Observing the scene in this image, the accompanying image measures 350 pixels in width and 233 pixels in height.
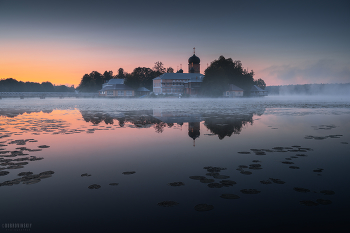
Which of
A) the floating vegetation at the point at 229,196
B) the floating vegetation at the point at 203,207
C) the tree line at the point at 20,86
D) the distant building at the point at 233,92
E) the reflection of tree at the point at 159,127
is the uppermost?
the tree line at the point at 20,86

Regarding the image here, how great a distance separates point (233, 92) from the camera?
105688 millimetres

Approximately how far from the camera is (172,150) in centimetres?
841

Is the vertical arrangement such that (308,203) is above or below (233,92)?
below

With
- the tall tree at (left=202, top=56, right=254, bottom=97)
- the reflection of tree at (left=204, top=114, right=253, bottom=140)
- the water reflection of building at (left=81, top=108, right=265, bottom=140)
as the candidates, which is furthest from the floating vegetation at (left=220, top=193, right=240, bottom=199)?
the tall tree at (left=202, top=56, right=254, bottom=97)

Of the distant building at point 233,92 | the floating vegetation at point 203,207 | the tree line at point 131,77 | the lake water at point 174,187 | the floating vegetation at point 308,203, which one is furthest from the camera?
the tree line at point 131,77

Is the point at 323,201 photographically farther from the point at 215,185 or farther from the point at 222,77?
the point at 222,77

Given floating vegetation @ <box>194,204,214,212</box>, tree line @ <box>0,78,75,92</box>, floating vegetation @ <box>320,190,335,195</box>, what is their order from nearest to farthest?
floating vegetation @ <box>194,204,214,212</box>
floating vegetation @ <box>320,190,335,195</box>
tree line @ <box>0,78,75,92</box>

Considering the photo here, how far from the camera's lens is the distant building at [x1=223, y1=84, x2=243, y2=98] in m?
105

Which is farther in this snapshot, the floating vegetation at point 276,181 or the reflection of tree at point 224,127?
the reflection of tree at point 224,127

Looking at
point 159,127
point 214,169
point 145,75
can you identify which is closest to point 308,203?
point 214,169

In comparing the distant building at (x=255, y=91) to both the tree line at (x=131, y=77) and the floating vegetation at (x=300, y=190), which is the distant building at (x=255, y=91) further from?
the floating vegetation at (x=300, y=190)

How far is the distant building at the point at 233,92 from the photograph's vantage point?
343 feet

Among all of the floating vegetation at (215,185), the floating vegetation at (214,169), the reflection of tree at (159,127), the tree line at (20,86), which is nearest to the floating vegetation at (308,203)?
the floating vegetation at (215,185)

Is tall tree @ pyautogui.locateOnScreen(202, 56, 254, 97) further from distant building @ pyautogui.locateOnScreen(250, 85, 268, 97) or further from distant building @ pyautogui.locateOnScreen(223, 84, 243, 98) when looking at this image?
distant building @ pyautogui.locateOnScreen(250, 85, 268, 97)
